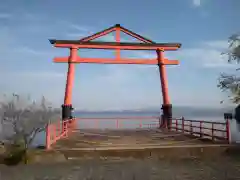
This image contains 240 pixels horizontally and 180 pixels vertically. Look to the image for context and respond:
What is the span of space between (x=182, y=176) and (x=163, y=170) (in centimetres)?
77

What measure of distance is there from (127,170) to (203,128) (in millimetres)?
6021

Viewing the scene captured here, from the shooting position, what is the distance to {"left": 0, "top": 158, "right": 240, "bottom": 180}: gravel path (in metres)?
6.11

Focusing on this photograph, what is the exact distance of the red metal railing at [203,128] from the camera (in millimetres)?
10750

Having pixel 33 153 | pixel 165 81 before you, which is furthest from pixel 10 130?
pixel 33 153

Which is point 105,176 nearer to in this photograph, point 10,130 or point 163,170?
point 163,170

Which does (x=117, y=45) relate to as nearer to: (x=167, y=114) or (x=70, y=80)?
(x=70, y=80)


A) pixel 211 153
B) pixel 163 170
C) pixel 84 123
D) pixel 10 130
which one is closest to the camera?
pixel 163 170

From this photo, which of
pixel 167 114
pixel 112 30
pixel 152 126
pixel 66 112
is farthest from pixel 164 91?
pixel 66 112

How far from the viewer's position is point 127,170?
22.3ft

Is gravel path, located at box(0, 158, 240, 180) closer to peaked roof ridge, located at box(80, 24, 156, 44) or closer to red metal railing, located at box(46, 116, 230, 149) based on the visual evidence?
red metal railing, located at box(46, 116, 230, 149)

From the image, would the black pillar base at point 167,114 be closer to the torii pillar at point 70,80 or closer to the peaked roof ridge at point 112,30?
the peaked roof ridge at point 112,30

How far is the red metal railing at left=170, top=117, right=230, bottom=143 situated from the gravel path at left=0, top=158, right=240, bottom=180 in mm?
2719

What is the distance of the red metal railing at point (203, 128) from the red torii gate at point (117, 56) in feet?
4.99

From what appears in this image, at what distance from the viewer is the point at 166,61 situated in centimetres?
1747
